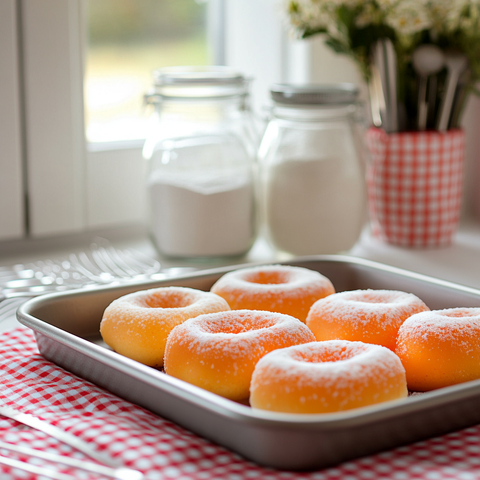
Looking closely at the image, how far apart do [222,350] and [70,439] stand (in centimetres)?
12

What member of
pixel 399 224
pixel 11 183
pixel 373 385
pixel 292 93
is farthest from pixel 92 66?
pixel 373 385

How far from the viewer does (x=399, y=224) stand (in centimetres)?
116

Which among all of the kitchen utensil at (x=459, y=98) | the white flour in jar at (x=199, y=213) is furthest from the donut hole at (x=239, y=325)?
the kitchen utensil at (x=459, y=98)

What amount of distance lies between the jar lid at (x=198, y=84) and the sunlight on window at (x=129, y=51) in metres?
0.10

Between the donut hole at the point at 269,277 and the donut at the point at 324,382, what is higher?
the donut at the point at 324,382

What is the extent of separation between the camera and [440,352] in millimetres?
546

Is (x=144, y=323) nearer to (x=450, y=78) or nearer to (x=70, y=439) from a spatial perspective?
(x=70, y=439)

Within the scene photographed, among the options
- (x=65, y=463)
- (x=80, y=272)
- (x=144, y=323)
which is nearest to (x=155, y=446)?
(x=65, y=463)

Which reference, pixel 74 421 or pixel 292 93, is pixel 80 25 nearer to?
pixel 292 93

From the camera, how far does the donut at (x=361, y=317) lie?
0.60 m

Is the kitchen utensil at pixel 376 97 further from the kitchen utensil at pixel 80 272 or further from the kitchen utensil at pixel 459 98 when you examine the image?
the kitchen utensil at pixel 80 272

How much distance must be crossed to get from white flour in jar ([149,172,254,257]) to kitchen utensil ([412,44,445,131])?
0.99 ft

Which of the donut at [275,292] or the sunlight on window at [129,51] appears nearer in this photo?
the donut at [275,292]

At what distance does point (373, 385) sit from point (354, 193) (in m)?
0.59
